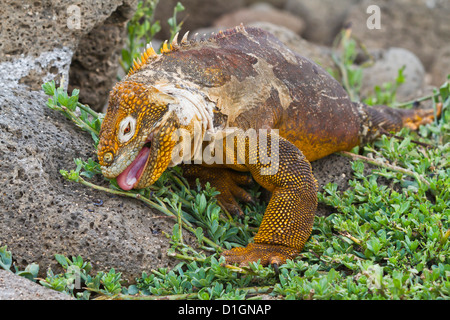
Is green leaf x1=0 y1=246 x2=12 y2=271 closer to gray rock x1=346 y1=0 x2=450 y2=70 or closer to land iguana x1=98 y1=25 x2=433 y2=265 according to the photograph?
land iguana x1=98 y1=25 x2=433 y2=265

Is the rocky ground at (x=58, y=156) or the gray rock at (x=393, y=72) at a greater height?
the gray rock at (x=393, y=72)

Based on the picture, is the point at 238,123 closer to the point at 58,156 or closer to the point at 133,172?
the point at 133,172

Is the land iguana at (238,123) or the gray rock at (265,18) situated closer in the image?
the land iguana at (238,123)

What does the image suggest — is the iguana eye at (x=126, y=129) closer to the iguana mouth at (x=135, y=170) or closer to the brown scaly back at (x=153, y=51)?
the iguana mouth at (x=135, y=170)

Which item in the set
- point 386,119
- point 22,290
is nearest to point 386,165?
point 386,119

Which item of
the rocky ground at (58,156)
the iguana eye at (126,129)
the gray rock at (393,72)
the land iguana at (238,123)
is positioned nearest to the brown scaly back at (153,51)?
the land iguana at (238,123)

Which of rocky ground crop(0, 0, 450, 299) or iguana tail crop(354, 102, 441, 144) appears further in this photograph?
iguana tail crop(354, 102, 441, 144)

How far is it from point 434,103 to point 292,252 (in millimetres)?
2785

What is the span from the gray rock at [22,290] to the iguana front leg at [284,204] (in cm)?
118

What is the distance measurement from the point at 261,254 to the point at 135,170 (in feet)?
3.35

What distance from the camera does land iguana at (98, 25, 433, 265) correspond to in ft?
11.5

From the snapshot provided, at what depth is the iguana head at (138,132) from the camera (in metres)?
3.45

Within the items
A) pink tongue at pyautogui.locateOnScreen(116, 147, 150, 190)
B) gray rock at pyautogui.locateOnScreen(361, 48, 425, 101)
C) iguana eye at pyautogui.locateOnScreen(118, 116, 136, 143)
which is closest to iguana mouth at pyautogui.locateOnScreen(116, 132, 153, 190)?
pink tongue at pyautogui.locateOnScreen(116, 147, 150, 190)
